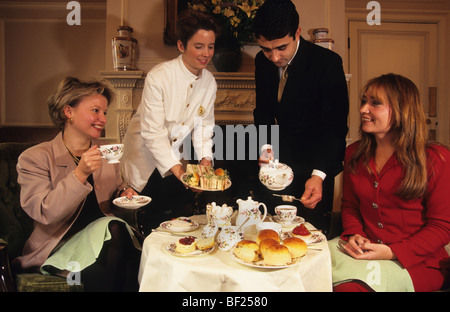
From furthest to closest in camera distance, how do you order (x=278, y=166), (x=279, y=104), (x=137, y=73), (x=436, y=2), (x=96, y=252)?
1. (x=436, y=2)
2. (x=137, y=73)
3. (x=279, y=104)
4. (x=278, y=166)
5. (x=96, y=252)

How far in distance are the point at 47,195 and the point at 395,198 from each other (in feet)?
4.92

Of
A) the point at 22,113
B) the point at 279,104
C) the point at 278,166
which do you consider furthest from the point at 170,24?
the point at 22,113

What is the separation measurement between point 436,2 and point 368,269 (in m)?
4.70

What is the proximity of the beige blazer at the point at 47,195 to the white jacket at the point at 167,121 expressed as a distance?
0.57 metres

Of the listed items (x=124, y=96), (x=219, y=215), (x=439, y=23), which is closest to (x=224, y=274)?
(x=219, y=215)

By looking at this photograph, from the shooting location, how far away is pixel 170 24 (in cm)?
348

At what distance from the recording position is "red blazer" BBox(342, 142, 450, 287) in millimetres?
1539

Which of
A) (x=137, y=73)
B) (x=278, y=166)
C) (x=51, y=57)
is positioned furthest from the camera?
(x=51, y=57)

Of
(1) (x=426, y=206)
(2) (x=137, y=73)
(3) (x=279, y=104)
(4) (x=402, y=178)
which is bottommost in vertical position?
(1) (x=426, y=206)

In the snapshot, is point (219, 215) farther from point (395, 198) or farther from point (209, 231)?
point (395, 198)

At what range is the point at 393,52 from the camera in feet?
16.3

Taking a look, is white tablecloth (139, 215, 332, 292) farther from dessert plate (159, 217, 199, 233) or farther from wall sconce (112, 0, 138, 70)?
wall sconce (112, 0, 138, 70)

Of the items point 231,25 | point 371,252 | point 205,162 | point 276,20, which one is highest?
point 231,25
